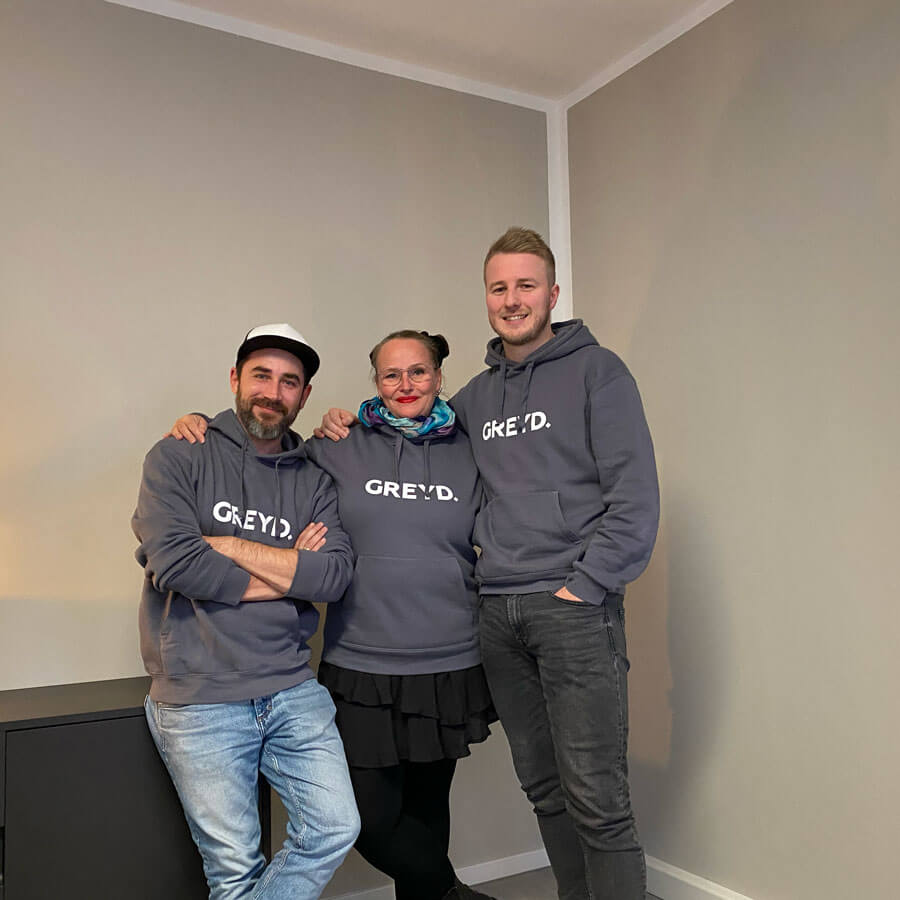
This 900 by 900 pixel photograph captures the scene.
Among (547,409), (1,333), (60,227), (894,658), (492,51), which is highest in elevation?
(492,51)

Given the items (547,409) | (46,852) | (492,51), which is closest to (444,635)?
(547,409)

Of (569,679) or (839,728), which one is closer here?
(569,679)

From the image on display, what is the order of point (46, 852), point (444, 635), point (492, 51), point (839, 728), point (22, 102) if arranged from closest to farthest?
1. point (46, 852)
2. point (444, 635)
3. point (839, 728)
4. point (22, 102)
5. point (492, 51)

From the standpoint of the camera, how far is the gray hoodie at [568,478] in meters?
2.02

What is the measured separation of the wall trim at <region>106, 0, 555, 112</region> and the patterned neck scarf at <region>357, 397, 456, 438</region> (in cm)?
132

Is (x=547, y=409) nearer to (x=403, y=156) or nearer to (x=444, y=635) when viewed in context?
(x=444, y=635)

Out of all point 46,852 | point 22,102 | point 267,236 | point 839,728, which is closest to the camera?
point 46,852

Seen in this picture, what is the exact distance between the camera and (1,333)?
2.46 metres

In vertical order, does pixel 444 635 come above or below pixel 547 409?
below

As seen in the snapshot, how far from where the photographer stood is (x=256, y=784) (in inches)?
80.7

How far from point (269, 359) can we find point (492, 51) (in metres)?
1.48

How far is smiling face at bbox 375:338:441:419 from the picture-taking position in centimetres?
226

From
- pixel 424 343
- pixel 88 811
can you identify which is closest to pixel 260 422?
pixel 424 343

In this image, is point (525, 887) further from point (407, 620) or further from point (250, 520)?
point (250, 520)
